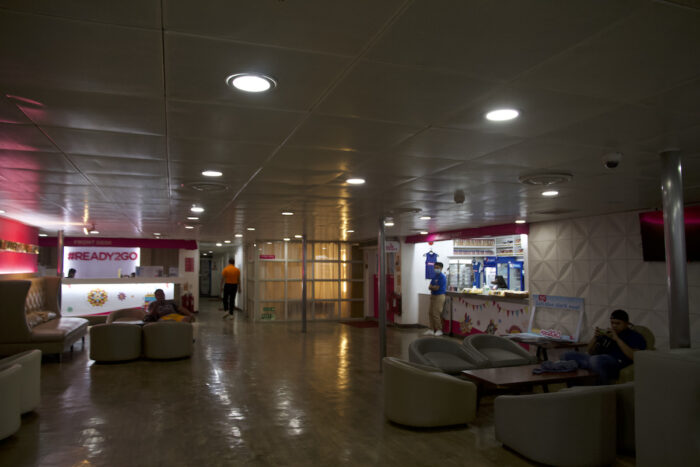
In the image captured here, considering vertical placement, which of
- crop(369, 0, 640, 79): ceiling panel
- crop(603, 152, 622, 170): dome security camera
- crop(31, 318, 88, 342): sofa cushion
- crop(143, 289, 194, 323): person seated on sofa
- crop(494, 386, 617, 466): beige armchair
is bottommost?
crop(494, 386, 617, 466): beige armchair

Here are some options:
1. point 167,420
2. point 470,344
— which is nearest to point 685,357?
point 470,344

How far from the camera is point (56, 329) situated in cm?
888

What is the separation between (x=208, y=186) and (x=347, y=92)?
3604 mm

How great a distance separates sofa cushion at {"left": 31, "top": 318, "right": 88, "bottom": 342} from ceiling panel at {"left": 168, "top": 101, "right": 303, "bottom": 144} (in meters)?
6.66

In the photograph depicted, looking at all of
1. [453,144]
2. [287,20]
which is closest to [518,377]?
[453,144]

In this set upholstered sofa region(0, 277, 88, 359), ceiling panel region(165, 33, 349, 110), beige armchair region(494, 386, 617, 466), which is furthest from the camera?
upholstered sofa region(0, 277, 88, 359)

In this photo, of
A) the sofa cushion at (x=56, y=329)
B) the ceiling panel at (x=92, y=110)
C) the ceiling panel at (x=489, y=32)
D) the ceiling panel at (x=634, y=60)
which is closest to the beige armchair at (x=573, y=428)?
the ceiling panel at (x=634, y=60)

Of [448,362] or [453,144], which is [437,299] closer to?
[448,362]

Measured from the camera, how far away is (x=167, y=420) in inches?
208

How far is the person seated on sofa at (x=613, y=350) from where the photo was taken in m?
5.91

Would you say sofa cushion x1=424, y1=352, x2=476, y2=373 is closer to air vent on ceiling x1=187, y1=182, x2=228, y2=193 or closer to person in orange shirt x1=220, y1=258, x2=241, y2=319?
air vent on ceiling x1=187, y1=182, x2=228, y2=193

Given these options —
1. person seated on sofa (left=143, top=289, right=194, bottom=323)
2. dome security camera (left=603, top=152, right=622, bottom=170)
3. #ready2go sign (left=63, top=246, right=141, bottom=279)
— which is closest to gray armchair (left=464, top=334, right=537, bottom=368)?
dome security camera (left=603, top=152, right=622, bottom=170)

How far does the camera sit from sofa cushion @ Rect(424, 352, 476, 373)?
6226 mm

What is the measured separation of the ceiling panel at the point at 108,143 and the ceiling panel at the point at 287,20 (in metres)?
2.01
